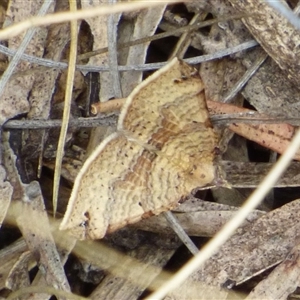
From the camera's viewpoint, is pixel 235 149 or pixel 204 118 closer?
pixel 204 118

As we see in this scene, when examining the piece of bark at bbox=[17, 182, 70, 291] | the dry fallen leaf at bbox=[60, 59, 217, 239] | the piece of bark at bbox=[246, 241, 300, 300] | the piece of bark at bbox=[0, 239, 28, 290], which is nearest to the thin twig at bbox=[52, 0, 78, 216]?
the piece of bark at bbox=[17, 182, 70, 291]

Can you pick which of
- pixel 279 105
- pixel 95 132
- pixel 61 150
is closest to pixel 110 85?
pixel 95 132

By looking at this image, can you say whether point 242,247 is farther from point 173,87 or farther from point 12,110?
point 12,110

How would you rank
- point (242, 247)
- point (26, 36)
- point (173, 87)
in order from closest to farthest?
point (173, 87) < point (242, 247) < point (26, 36)

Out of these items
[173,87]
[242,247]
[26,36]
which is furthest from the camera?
[26,36]

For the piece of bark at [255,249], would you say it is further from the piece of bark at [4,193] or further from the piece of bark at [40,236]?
the piece of bark at [4,193]

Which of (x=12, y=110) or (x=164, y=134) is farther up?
(x=164, y=134)

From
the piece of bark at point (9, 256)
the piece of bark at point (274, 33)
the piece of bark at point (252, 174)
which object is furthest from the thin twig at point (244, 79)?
the piece of bark at point (9, 256)

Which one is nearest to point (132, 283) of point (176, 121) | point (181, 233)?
point (181, 233)

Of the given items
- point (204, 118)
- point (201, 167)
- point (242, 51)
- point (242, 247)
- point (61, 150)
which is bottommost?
point (242, 247)

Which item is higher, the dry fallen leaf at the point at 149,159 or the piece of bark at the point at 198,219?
the dry fallen leaf at the point at 149,159
